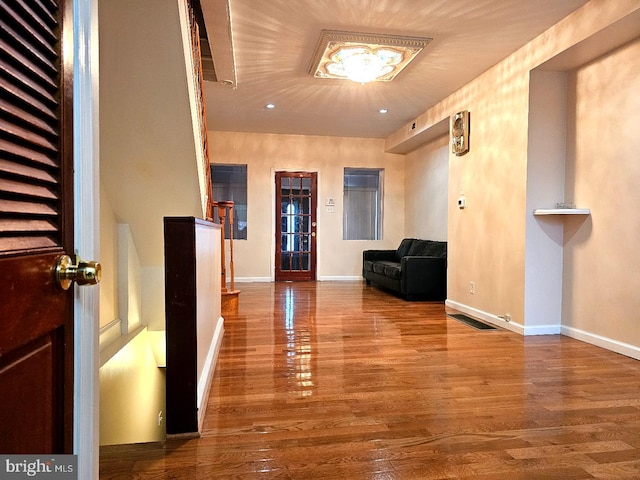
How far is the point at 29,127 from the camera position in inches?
27.5

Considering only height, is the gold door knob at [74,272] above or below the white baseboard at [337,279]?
above

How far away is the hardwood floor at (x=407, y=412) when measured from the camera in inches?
63.9

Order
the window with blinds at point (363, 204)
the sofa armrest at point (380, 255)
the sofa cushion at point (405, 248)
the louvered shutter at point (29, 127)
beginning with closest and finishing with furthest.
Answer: the louvered shutter at point (29, 127) < the sofa cushion at point (405, 248) < the sofa armrest at point (380, 255) < the window with blinds at point (363, 204)

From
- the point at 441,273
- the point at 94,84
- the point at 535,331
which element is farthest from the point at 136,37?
the point at 441,273

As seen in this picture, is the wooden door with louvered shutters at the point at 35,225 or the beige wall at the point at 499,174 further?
the beige wall at the point at 499,174

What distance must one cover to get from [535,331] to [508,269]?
0.62m

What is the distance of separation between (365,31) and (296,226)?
461 cm

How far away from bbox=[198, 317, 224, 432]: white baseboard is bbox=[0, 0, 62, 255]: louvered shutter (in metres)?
1.47

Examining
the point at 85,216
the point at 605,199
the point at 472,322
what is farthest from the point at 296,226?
the point at 85,216

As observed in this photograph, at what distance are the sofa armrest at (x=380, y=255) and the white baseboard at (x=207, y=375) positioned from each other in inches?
171

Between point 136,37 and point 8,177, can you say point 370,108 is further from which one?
point 8,177

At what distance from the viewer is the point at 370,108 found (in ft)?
18.5

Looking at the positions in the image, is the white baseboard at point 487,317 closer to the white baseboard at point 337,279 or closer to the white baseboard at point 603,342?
the white baseboard at point 603,342

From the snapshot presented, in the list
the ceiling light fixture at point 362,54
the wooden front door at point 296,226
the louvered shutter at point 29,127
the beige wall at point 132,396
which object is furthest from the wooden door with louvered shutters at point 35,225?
the wooden front door at point 296,226
